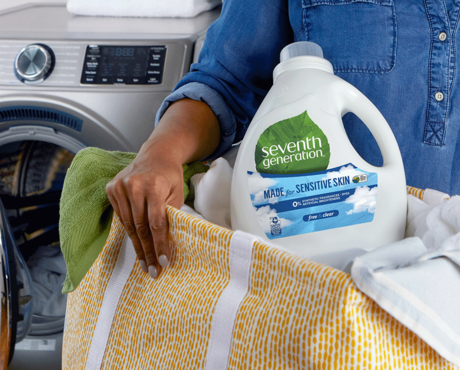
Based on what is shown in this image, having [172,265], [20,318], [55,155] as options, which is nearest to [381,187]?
[172,265]

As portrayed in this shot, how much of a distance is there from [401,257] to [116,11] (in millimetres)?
950

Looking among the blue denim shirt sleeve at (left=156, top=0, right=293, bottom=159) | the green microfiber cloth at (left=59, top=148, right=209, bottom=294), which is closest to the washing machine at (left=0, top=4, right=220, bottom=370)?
the blue denim shirt sleeve at (left=156, top=0, right=293, bottom=159)

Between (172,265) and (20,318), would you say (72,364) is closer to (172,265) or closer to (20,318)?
(172,265)

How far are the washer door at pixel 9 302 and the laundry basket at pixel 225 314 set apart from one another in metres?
0.31

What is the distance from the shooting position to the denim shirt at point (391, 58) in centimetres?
47

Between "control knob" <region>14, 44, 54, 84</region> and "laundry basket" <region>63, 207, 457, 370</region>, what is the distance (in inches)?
24.4

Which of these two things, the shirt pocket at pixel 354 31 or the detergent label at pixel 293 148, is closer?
the detergent label at pixel 293 148

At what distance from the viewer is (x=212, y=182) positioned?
0.40m

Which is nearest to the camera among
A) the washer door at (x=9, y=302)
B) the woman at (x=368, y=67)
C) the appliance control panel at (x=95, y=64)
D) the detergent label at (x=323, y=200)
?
the detergent label at (x=323, y=200)

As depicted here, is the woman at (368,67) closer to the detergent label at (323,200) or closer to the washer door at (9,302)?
the detergent label at (323,200)

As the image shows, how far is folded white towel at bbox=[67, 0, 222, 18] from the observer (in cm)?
95

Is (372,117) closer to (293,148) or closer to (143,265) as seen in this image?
(293,148)

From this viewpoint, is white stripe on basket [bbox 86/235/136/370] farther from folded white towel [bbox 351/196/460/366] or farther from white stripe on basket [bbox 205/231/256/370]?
folded white towel [bbox 351/196/460/366]

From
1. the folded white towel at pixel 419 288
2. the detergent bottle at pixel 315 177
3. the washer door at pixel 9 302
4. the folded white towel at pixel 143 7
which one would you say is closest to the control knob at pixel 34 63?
the folded white towel at pixel 143 7
